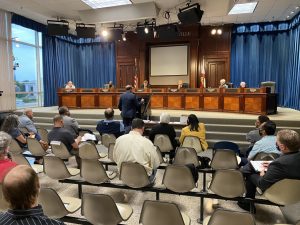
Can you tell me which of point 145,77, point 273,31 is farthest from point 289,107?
point 145,77

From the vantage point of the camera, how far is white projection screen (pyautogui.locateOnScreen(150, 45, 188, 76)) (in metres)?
12.1

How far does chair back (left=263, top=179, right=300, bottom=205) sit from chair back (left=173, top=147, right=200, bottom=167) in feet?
3.73

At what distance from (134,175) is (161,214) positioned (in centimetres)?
101

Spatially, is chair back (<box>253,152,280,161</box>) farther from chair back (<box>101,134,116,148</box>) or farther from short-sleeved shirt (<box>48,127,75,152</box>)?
short-sleeved shirt (<box>48,127,75,152</box>)

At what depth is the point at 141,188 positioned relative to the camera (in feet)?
9.34

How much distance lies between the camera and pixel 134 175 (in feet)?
9.14

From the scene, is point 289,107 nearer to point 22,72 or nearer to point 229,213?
point 229,213

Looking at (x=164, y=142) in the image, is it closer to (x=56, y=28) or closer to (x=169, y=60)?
(x=56, y=28)

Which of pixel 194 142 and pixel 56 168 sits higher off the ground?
pixel 194 142

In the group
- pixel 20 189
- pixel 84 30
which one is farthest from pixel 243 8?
pixel 20 189

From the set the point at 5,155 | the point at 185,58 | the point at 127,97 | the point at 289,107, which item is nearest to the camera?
the point at 5,155

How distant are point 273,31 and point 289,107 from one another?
3430mm

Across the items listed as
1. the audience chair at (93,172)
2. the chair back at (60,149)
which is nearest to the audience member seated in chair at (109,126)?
the chair back at (60,149)

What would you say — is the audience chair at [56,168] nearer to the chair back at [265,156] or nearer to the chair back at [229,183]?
the chair back at [229,183]
